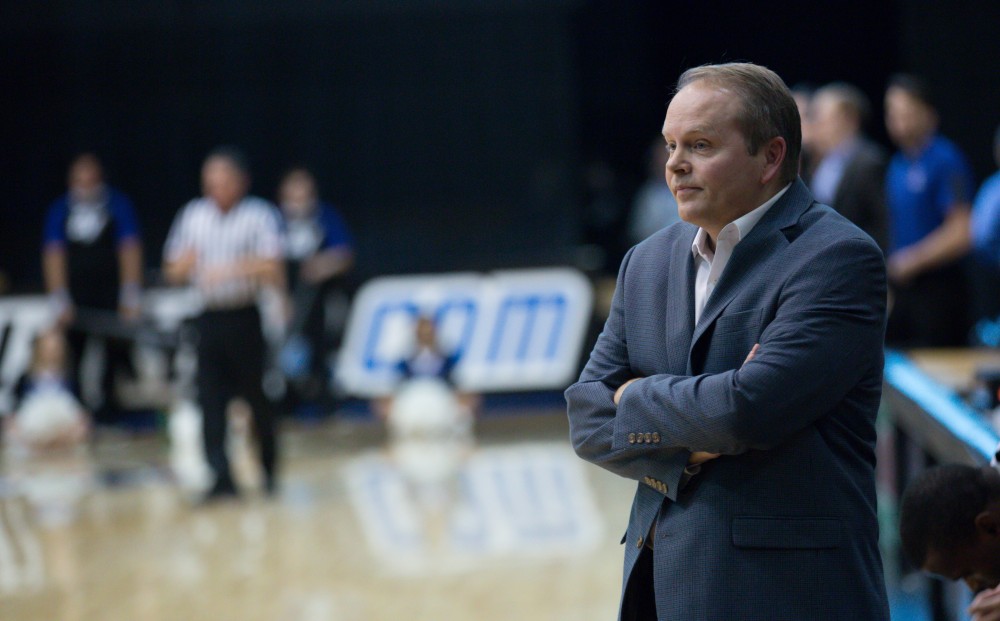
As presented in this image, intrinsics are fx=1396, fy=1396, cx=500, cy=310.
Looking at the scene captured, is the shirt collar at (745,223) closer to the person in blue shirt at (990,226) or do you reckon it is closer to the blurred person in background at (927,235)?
the person in blue shirt at (990,226)

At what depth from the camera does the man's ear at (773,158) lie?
2176 mm

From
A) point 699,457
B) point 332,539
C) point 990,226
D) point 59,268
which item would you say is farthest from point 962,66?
point 699,457

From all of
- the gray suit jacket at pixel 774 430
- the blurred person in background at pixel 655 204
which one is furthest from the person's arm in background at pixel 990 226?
the blurred person in background at pixel 655 204

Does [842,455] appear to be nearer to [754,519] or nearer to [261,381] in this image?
[754,519]

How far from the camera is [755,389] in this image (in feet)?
6.76

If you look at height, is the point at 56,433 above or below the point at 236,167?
below

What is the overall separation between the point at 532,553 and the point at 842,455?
414 cm

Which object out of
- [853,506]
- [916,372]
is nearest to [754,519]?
[853,506]

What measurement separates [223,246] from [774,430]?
616 centimetres

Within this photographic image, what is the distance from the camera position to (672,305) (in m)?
2.26

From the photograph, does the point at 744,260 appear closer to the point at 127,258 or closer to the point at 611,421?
the point at 611,421

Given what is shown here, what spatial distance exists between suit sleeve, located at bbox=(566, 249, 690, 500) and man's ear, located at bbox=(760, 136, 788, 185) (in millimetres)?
309

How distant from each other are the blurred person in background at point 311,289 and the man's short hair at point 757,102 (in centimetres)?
930

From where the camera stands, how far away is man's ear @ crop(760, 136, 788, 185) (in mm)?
2176
